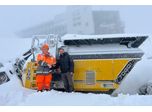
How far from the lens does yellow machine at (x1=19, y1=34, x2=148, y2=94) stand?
1209 centimetres

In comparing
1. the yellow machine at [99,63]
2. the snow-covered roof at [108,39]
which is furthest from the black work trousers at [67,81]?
the snow-covered roof at [108,39]

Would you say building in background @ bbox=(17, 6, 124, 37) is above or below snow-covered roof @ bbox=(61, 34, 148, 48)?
below

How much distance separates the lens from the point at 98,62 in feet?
39.7

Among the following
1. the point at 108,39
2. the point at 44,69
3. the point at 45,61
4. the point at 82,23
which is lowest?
the point at 82,23

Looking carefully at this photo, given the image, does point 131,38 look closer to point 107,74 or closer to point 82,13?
point 107,74

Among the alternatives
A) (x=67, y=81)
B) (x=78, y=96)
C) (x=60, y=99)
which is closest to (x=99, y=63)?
(x=67, y=81)

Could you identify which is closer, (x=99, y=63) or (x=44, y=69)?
(x=44, y=69)

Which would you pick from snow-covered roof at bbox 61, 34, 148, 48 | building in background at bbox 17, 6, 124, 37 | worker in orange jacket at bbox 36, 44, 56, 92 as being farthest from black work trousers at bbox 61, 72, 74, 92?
building in background at bbox 17, 6, 124, 37

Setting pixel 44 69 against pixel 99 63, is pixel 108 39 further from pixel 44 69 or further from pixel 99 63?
pixel 44 69

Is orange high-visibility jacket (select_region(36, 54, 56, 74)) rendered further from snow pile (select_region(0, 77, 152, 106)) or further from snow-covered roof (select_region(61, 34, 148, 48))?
snow-covered roof (select_region(61, 34, 148, 48))

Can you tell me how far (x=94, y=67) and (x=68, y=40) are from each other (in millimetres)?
1107

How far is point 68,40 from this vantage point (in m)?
12.2

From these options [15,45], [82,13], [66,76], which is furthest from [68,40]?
[82,13]

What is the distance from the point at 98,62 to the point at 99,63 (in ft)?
0.14
